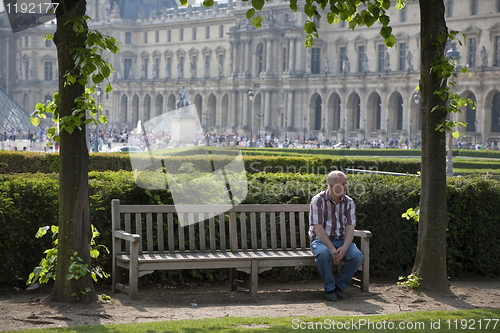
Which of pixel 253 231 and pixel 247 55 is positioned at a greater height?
pixel 247 55

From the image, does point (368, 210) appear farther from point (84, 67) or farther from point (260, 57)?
point (260, 57)

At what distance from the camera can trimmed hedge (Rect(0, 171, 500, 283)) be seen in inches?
271

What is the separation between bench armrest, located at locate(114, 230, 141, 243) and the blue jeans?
1.80 metres

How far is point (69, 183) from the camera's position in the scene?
20.6 ft

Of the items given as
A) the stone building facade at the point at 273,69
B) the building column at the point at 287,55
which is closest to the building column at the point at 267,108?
the stone building facade at the point at 273,69

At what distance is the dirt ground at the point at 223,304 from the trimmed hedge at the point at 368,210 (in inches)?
14.7

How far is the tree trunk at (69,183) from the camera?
6227 millimetres

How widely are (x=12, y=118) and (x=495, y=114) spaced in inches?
1771

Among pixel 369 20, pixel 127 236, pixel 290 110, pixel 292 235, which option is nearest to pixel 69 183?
pixel 127 236

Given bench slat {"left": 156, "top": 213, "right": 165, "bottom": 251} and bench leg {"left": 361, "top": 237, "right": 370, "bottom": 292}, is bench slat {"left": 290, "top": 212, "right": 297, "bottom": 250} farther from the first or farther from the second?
bench slat {"left": 156, "top": 213, "right": 165, "bottom": 251}

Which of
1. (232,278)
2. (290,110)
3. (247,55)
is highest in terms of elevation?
(247,55)

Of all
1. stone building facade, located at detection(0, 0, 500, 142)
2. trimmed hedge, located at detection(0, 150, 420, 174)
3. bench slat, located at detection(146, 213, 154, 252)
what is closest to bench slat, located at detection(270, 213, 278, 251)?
bench slat, located at detection(146, 213, 154, 252)

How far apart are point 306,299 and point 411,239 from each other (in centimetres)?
188

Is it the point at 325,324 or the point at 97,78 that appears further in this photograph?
the point at 97,78
